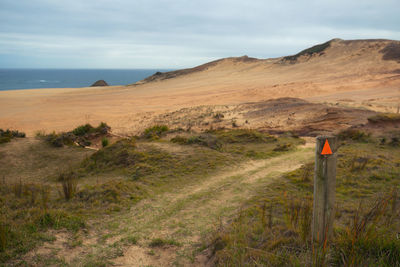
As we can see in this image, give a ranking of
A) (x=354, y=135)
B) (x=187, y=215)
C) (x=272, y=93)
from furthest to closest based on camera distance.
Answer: (x=272, y=93), (x=354, y=135), (x=187, y=215)

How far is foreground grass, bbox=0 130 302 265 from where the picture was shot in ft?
16.9

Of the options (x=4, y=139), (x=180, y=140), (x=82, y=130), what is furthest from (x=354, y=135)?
(x=4, y=139)

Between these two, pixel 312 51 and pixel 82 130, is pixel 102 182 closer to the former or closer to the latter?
pixel 82 130

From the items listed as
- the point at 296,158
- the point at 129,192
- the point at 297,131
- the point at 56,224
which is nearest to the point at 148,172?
the point at 129,192

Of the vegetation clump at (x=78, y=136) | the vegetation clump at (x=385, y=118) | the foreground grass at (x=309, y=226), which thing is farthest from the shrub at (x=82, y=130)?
the vegetation clump at (x=385, y=118)

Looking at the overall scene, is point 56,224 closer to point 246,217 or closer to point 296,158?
point 246,217

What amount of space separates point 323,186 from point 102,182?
630cm

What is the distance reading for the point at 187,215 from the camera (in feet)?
20.7

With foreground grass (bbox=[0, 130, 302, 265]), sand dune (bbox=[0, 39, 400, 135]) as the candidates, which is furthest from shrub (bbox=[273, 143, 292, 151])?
sand dune (bbox=[0, 39, 400, 135])

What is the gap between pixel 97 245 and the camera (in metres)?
5.05

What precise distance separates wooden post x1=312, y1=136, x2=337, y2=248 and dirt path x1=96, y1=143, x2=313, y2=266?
1616 millimetres

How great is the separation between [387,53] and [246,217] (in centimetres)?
4642

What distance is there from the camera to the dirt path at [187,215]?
479cm

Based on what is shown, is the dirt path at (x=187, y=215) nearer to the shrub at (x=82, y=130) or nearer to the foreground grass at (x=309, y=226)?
the foreground grass at (x=309, y=226)
